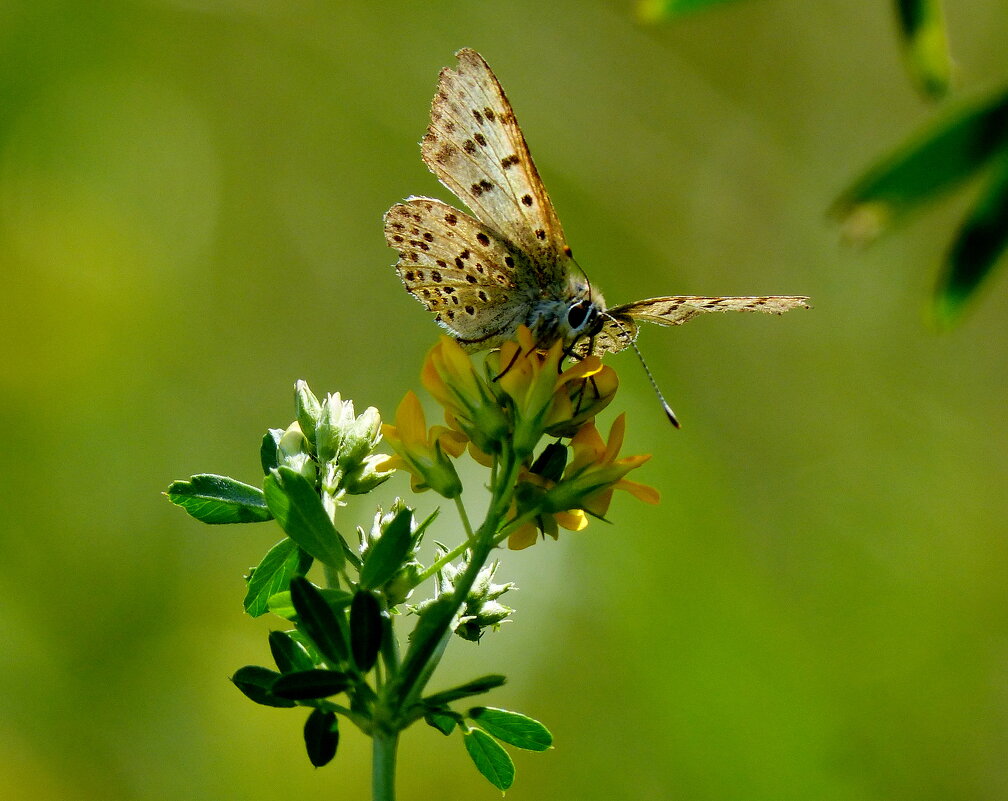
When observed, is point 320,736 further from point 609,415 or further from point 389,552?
point 609,415

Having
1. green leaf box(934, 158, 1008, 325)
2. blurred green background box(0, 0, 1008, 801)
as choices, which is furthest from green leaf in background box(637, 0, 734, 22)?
blurred green background box(0, 0, 1008, 801)

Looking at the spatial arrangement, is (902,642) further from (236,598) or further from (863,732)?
(236,598)

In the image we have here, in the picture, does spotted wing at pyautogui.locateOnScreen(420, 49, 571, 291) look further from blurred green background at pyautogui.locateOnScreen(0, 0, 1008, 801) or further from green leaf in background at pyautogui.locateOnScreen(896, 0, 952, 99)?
blurred green background at pyautogui.locateOnScreen(0, 0, 1008, 801)

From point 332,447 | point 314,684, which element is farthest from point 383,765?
point 332,447

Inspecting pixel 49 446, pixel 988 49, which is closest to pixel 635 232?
pixel 988 49

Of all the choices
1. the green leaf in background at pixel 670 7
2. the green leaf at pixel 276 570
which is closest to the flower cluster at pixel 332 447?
the green leaf at pixel 276 570

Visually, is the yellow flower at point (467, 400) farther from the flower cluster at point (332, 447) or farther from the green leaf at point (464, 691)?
the green leaf at point (464, 691)
